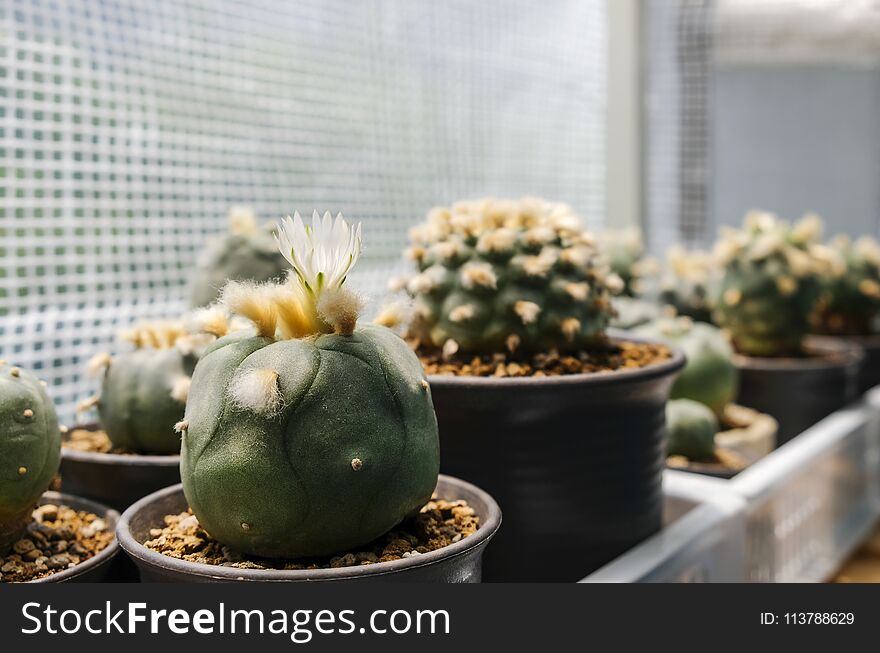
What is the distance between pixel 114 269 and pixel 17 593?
0.64 m

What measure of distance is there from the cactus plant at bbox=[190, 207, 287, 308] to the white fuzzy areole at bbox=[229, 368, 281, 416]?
54 centimetres

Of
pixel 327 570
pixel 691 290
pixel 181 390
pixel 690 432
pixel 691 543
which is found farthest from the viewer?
pixel 691 290

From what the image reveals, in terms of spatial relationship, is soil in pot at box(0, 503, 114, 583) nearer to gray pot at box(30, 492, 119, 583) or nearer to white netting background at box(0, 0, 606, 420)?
gray pot at box(30, 492, 119, 583)

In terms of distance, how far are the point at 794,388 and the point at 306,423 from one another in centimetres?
140

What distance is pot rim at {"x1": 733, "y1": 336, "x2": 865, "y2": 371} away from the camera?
1.78m

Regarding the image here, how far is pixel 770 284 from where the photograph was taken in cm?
179

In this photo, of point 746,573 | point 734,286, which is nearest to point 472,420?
point 746,573

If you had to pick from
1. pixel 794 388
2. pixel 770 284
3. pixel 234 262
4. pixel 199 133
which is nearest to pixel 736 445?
pixel 794 388

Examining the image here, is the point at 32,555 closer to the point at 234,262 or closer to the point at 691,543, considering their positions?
the point at 234,262

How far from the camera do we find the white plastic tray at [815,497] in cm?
134

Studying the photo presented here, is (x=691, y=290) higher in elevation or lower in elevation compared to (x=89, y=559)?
higher

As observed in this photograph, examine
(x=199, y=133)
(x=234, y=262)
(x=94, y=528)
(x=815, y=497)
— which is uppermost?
(x=199, y=133)

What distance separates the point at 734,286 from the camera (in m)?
1.83

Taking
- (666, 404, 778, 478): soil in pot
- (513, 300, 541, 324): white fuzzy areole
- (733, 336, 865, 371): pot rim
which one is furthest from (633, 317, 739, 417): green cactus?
(513, 300, 541, 324): white fuzzy areole
